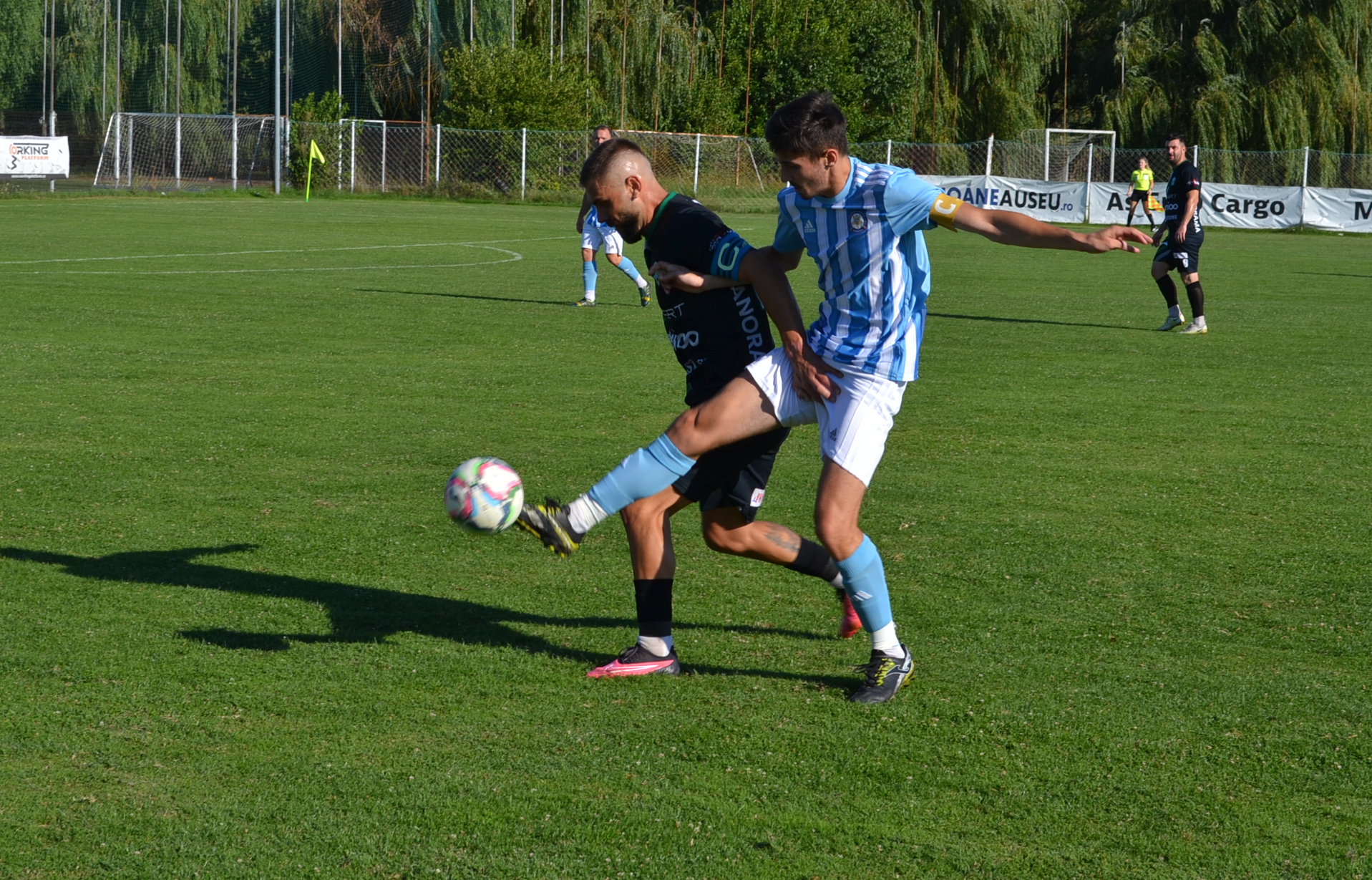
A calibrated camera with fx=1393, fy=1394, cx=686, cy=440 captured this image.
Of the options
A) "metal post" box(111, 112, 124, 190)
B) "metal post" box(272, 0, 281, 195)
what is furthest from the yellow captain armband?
"metal post" box(111, 112, 124, 190)

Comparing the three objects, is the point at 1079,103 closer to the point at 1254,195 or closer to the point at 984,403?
the point at 1254,195

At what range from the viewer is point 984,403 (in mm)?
10312

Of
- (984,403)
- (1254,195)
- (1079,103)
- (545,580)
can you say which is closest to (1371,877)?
(545,580)

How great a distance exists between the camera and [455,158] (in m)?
44.2

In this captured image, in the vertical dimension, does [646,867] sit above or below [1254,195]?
below

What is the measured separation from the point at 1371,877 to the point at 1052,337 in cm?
1138

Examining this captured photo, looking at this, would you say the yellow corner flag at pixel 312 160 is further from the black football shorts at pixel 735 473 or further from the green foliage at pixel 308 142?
the black football shorts at pixel 735 473

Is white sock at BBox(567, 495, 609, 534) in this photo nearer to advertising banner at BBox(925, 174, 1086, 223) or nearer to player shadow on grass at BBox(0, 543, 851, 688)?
player shadow on grass at BBox(0, 543, 851, 688)

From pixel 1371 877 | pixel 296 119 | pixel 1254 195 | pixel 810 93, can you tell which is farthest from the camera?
pixel 296 119

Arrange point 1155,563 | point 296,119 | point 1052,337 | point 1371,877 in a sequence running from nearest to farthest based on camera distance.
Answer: point 1371,877 < point 1155,563 < point 1052,337 < point 296,119

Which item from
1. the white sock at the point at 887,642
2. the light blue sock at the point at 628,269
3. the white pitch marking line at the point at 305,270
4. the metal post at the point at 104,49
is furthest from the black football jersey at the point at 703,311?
the metal post at the point at 104,49

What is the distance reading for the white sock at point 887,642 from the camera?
177 inches

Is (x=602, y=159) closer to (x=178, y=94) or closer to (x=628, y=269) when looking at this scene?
(x=628, y=269)

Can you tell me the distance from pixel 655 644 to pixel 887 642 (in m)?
0.77
